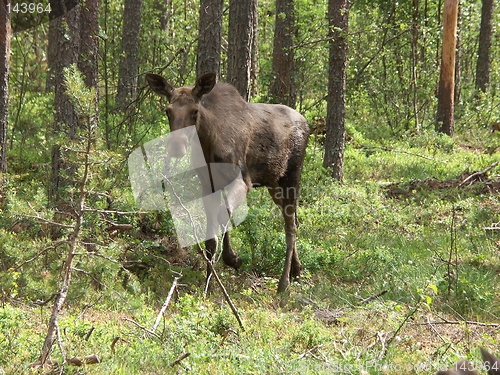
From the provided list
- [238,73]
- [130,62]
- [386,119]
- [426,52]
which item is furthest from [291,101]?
[426,52]

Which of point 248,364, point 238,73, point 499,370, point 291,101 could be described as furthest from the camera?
point 291,101

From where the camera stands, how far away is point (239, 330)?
5297 mm

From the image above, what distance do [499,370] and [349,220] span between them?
714 cm

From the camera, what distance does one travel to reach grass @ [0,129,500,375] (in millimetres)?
4406

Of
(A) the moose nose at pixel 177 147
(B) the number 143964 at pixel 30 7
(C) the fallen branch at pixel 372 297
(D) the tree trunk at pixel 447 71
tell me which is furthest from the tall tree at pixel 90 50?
(D) the tree trunk at pixel 447 71

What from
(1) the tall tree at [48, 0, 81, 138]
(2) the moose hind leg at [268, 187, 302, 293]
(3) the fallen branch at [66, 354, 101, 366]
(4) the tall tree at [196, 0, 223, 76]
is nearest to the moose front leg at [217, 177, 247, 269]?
(2) the moose hind leg at [268, 187, 302, 293]

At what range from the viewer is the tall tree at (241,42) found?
9.70 m

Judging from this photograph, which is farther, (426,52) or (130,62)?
(426,52)

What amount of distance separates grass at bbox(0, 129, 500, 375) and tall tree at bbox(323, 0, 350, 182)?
130 centimetres

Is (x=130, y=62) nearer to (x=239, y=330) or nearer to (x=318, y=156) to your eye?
(x=318, y=156)

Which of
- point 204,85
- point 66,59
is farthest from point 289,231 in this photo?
point 66,59

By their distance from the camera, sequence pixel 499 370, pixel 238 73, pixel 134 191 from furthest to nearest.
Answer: pixel 238 73
pixel 134 191
pixel 499 370

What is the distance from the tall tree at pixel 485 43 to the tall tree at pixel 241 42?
1600 centimetres

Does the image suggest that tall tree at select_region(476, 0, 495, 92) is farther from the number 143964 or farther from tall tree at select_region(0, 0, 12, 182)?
tall tree at select_region(0, 0, 12, 182)
